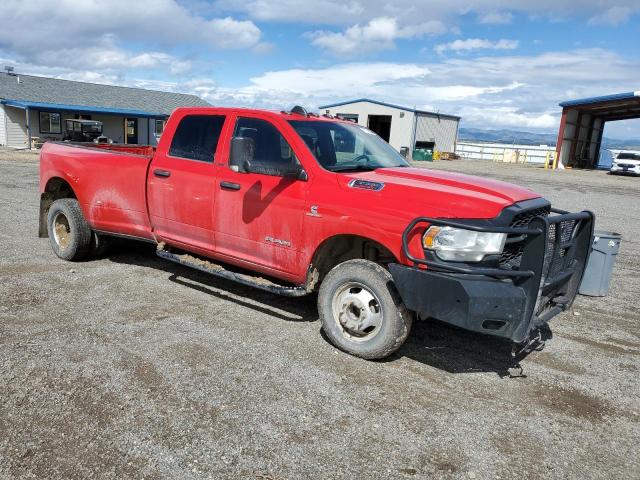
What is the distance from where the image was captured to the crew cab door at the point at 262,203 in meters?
4.80

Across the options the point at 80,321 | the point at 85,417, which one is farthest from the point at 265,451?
the point at 80,321

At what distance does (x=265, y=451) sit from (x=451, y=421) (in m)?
1.29

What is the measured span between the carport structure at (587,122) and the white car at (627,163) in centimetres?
380

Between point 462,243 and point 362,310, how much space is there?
1.03m

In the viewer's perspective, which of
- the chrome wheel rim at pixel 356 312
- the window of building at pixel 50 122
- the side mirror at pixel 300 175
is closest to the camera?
the chrome wheel rim at pixel 356 312

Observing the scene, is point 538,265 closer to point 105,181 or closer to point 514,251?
point 514,251

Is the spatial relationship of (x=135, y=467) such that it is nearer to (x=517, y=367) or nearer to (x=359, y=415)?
(x=359, y=415)

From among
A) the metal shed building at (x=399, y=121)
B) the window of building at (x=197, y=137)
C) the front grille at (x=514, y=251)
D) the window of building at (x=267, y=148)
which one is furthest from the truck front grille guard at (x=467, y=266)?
the metal shed building at (x=399, y=121)

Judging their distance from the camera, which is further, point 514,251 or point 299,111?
point 299,111

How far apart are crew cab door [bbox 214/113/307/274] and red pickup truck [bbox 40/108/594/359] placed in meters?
0.01

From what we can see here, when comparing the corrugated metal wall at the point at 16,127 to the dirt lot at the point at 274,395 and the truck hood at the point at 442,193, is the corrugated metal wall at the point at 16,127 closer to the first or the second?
the dirt lot at the point at 274,395

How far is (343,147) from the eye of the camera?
17.1 feet

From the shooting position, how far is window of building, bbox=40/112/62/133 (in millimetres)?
35219

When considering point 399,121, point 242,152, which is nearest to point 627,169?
point 399,121
